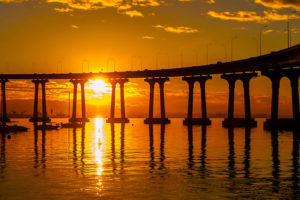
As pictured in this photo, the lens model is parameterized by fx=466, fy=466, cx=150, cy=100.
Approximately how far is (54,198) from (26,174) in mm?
13298

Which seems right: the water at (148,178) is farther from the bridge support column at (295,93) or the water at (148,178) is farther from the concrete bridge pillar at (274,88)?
the bridge support column at (295,93)

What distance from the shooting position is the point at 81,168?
165 ft

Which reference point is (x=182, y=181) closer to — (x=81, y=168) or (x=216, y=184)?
(x=216, y=184)

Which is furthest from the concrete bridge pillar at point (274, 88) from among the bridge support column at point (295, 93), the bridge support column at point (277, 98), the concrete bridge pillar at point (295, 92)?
the bridge support column at point (295, 93)

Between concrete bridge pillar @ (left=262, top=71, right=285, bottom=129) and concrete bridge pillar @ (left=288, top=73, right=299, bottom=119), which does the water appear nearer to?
concrete bridge pillar @ (left=262, top=71, right=285, bottom=129)

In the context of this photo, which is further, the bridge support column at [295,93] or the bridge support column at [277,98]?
the bridge support column at [295,93]

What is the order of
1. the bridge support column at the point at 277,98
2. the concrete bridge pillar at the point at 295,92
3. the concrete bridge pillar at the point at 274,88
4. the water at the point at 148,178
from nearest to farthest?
the water at the point at 148,178
the concrete bridge pillar at the point at 274,88
the bridge support column at the point at 277,98
the concrete bridge pillar at the point at 295,92

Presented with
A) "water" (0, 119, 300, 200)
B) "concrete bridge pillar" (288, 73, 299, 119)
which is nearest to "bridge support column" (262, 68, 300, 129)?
"concrete bridge pillar" (288, 73, 299, 119)

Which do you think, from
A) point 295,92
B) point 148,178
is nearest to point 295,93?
point 295,92

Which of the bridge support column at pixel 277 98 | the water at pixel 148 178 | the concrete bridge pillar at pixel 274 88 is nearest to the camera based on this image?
the water at pixel 148 178

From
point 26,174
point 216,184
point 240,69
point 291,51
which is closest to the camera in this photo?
point 216,184

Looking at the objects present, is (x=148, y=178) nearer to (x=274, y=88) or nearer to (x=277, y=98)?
(x=274, y=88)

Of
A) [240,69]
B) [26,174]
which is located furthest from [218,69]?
[26,174]

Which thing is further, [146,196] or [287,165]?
[287,165]
